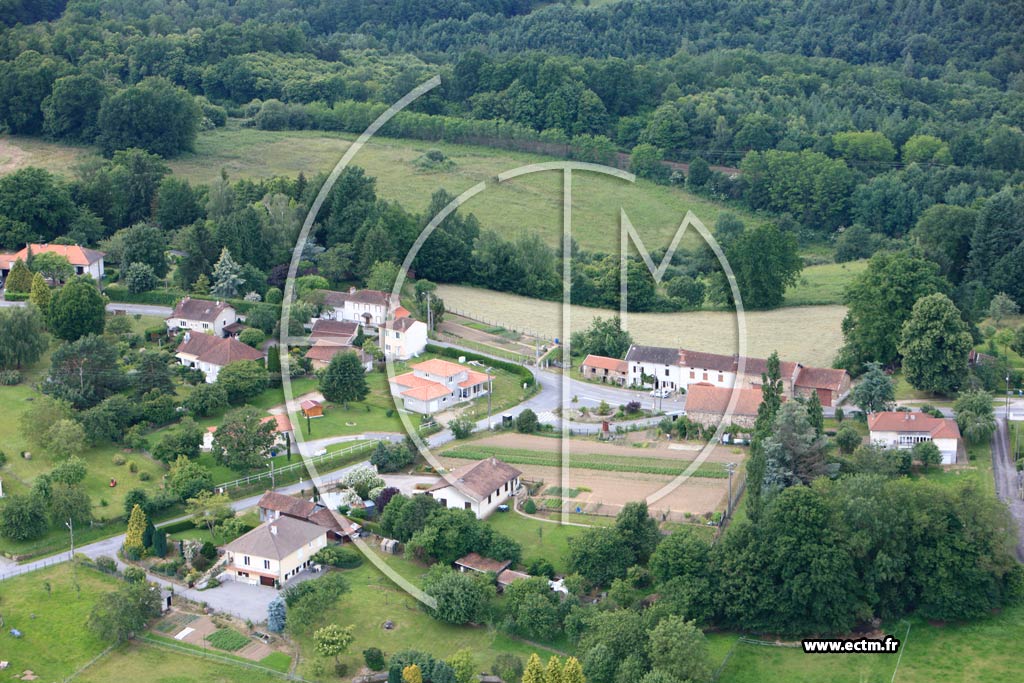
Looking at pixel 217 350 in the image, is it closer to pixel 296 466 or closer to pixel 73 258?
pixel 296 466

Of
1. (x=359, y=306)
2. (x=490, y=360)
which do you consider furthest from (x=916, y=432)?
(x=359, y=306)

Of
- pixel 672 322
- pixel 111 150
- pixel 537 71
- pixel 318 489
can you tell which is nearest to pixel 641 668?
pixel 318 489

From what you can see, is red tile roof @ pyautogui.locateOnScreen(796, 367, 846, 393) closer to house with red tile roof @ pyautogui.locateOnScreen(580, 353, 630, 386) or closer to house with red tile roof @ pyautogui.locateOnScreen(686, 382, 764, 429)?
house with red tile roof @ pyautogui.locateOnScreen(686, 382, 764, 429)

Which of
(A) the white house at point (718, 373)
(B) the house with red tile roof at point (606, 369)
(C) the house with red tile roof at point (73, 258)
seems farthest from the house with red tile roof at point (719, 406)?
(C) the house with red tile roof at point (73, 258)

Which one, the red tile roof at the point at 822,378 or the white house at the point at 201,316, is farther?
the white house at the point at 201,316

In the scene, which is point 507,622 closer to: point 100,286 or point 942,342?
point 942,342

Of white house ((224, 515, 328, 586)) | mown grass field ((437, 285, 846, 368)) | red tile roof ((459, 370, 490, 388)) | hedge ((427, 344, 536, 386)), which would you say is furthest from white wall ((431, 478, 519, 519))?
mown grass field ((437, 285, 846, 368))

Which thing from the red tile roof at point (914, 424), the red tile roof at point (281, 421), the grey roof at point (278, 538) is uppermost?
the red tile roof at point (914, 424)

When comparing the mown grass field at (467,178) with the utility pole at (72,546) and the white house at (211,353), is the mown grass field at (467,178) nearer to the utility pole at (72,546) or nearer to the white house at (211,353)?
the white house at (211,353)
